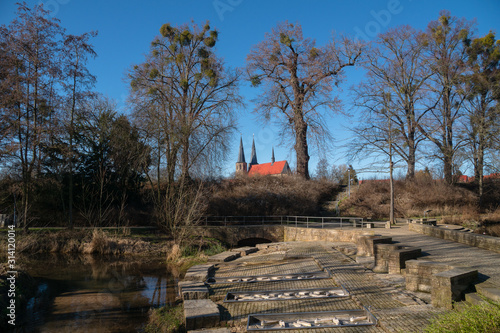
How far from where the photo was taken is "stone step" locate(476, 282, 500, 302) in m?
5.46

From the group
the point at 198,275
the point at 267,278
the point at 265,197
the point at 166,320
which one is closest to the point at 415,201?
the point at 265,197

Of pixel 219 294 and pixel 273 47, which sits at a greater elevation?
pixel 273 47

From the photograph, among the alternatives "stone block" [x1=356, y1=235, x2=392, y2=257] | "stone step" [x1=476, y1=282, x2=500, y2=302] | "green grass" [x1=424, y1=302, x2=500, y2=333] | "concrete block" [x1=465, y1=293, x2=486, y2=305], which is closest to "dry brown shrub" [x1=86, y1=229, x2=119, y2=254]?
"stone block" [x1=356, y1=235, x2=392, y2=257]

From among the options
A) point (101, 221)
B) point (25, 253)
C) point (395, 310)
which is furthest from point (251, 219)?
point (395, 310)

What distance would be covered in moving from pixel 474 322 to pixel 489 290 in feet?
6.80

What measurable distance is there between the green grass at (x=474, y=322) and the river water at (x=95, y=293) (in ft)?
20.7

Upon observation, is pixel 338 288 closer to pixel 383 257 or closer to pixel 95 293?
pixel 383 257

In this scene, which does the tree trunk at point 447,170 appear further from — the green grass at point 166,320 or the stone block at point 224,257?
the green grass at point 166,320

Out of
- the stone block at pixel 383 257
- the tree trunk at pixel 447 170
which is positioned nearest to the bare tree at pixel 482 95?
the tree trunk at pixel 447 170

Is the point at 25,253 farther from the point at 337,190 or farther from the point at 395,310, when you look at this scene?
the point at 337,190

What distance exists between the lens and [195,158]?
21.8 metres

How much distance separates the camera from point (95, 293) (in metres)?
11.2

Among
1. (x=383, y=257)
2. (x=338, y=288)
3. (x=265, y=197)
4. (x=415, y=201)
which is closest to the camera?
(x=338, y=288)

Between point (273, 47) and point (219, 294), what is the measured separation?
2421 centimetres
